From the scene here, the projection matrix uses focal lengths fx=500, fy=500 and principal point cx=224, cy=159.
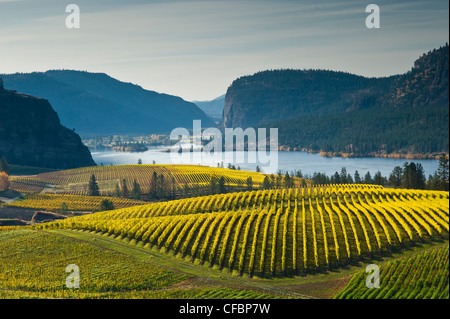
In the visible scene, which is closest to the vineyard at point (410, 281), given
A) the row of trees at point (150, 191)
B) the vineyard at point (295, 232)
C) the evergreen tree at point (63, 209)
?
the vineyard at point (295, 232)

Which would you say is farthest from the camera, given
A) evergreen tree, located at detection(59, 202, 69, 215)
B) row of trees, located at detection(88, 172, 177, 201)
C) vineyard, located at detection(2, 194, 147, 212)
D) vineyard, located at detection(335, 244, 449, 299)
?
row of trees, located at detection(88, 172, 177, 201)

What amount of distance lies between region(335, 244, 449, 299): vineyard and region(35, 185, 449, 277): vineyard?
3616 mm

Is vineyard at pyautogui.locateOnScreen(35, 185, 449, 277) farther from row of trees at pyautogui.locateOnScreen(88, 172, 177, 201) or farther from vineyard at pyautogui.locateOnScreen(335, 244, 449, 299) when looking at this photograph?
row of trees at pyautogui.locateOnScreen(88, 172, 177, 201)

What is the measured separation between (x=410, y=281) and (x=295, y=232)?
51.5 feet

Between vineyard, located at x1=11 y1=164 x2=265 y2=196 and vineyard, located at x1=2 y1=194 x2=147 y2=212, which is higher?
vineyard, located at x1=11 y1=164 x2=265 y2=196

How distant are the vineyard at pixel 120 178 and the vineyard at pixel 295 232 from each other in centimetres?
6581

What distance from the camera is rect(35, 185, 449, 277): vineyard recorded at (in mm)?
51938

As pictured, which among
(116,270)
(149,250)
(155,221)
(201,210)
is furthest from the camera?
(201,210)

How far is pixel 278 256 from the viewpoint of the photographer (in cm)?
5253

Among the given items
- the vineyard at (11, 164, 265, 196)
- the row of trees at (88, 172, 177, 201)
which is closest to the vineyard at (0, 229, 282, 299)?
the row of trees at (88, 172, 177, 201)

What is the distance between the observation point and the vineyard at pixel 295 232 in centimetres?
5194
